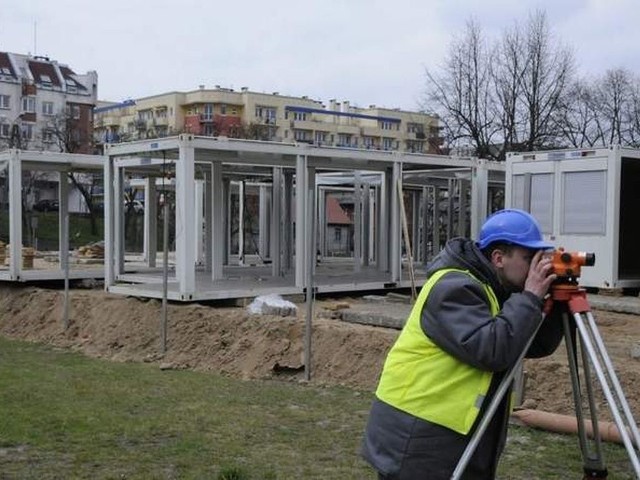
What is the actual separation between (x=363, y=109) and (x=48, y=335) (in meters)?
104

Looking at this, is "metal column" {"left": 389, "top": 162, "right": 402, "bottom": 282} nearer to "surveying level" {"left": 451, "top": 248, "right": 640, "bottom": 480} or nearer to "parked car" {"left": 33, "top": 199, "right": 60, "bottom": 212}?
"surveying level" {"left": 451, "top": 248, "right": 640, "bottom": 480}

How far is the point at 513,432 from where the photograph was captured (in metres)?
7.79

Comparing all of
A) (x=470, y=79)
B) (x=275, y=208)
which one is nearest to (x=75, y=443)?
(x=275, y=208)

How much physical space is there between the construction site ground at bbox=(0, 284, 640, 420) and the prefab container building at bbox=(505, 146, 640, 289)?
796 mm

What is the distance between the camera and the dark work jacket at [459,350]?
9.78 ft

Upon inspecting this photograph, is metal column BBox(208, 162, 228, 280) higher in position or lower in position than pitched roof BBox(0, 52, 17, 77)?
lower

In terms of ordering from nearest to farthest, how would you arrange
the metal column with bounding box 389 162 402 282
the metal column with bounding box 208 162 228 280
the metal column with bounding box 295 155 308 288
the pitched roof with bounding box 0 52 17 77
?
the metal column with bounding box 295 155 308 288
the metal column with bounding box 208 162 228 280
the metal column with bounding box 389 162 402 282
the pitched roof with bounding box 0 52 17 77

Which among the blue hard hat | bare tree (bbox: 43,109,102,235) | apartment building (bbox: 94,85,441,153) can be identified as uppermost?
apartment building (bbox: 94,85,441,153)

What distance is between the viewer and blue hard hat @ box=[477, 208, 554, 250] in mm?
3143

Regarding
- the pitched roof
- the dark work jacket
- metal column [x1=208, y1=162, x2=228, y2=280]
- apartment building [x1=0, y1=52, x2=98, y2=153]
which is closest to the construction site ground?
metal column [x1=208, y1=162, x2=228, y2=280]

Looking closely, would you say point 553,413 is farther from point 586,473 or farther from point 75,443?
point 586,473

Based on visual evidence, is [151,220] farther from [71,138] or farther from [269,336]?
[71,138]

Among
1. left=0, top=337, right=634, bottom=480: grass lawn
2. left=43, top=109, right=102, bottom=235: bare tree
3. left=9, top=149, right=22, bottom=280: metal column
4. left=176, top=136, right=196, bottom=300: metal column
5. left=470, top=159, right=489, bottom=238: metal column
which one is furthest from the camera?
left=43, top=109, right=102, bottom=235: bare tree

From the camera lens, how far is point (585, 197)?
1530 cm
